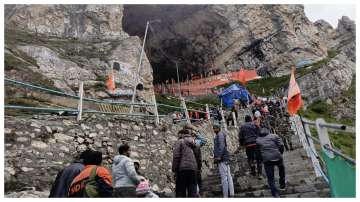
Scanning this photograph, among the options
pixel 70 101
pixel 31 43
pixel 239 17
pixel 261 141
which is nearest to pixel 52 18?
pixel 31 43

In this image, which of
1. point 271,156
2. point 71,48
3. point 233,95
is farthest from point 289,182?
point 71,48

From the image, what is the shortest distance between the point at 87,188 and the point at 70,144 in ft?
10.9

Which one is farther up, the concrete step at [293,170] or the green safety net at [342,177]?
the concrete step at [293,170]

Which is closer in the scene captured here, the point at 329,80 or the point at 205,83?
the point at 329,80

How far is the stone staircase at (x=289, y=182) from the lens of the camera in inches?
297

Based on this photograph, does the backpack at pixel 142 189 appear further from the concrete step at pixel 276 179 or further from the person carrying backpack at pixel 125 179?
the concrete step at pixel 276 179

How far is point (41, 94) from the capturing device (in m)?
18.1

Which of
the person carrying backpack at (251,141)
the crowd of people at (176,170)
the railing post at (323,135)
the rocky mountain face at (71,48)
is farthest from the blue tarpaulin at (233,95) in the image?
the railing post at (323,135)

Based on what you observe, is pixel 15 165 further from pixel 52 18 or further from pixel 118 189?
pixel 52 18

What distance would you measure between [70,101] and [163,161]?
34.6ft

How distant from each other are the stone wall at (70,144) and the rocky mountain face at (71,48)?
13756 millimetres

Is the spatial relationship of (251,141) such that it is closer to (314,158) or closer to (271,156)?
(314,158)

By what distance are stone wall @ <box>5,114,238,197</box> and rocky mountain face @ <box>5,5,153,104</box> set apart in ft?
45.1

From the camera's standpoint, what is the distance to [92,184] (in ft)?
16.6
